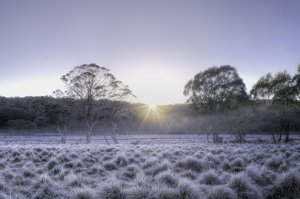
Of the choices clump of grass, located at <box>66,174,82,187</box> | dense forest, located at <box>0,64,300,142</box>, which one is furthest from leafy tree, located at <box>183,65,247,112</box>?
clump of grass, located at <box>66,174,82,187</box>

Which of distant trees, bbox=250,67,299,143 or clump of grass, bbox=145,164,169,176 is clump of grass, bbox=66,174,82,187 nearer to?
clump of grass, bbox=145,164,169,176

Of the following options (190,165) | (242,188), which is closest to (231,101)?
(190,165)

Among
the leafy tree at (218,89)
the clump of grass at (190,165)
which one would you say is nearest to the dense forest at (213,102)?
the leafy tree at (218,89)

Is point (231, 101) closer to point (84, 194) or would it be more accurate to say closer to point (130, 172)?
point (130, 172)

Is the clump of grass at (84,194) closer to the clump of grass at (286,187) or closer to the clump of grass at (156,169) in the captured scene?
the clump of grass at (156,169)

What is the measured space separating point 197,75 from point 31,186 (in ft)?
→ 111

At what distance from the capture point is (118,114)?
1714 inches

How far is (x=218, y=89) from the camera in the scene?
120 ft

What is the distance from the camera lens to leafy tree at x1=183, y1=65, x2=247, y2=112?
35531mm

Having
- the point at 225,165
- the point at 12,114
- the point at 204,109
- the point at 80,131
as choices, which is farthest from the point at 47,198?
the point at 12,114

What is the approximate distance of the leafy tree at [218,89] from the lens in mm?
35531

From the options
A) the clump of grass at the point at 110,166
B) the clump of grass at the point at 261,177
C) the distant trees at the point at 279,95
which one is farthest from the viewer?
the distant trees at the point at 279,95

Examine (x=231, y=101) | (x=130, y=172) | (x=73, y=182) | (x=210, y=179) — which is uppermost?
(x=231, y=101)

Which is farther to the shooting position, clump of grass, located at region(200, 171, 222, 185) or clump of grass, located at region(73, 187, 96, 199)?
clump of grass, located at region(200, 171, 222, 185)
